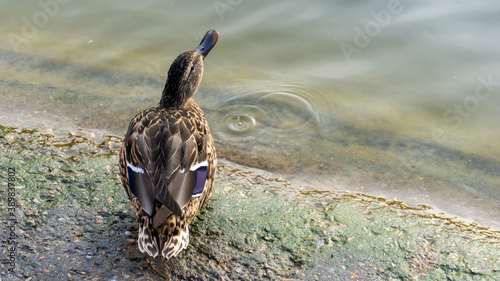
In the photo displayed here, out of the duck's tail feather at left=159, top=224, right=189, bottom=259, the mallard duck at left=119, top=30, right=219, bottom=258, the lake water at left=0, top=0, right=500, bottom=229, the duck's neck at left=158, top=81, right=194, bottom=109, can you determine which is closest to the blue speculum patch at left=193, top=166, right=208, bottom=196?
the mallard duck at left=119, top=30, right=219, bottom=258

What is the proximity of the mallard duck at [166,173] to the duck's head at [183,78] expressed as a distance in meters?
0.46

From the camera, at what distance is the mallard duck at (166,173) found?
3.16 metres

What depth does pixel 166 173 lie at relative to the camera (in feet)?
10.7

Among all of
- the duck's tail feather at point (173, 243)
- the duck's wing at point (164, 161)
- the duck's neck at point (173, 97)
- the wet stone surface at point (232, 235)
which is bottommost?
the wet stone surface at point (232, 235)

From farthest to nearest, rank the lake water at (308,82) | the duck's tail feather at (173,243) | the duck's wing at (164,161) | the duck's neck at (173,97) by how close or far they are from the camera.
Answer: the lake water at (308,82) → the duck's neck at (173,97) → the duck's tail feather at (173,243) → the duck's wing at (164,161)

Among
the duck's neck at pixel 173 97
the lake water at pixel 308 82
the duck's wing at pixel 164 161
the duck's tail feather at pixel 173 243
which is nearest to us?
the duck's wing at pixel 164 161

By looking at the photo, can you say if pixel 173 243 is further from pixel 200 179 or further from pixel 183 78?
pixel 183 78

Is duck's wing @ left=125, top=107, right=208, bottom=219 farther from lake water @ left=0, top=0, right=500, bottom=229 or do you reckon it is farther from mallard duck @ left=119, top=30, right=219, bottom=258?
lake water @ left=0, top=0, right=500, bottom=229

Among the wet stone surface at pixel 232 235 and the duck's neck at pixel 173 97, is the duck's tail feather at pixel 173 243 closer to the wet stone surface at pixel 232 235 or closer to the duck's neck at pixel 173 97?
the wet stone surface at pixel 232 235

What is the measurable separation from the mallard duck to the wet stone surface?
201 mm

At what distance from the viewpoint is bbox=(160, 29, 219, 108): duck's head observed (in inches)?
182

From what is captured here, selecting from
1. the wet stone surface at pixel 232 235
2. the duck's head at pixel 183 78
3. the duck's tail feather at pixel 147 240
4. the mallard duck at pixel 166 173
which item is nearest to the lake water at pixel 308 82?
the wet stone surface at pixel 232 235

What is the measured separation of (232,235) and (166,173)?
75 cm

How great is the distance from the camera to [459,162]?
5.46m
